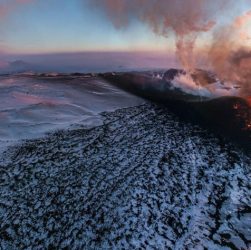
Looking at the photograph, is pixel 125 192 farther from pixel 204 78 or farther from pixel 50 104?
pixel 204 78

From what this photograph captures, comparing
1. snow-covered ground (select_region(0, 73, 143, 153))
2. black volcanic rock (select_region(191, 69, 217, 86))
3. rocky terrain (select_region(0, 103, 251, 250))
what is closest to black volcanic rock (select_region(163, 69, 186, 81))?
black volcanic rock (select_region(191, 69, 217, 86))

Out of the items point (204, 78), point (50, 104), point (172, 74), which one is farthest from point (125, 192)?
point (204, 78)

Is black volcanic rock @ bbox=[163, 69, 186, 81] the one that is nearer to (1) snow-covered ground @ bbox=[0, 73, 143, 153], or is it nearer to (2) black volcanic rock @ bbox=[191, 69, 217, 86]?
(2) black volcanic rock @ bbox=[191, 69, 217, 86]

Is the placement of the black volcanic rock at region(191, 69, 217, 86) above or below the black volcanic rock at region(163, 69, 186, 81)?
below

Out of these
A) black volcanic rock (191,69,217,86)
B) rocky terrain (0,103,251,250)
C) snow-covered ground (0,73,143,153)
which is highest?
black volcanic rock (191,69,217,86)

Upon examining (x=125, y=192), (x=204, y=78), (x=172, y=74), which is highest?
(x=172, y=74)

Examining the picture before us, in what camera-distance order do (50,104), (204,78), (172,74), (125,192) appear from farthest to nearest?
(204,78) → (172,74) → (50,104) → (125,192)

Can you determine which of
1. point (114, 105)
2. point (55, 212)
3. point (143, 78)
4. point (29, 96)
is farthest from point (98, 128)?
point (143, 78)

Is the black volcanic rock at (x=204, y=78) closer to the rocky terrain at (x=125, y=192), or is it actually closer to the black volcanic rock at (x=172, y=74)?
the black volcanic rock at (x=172, y=74)

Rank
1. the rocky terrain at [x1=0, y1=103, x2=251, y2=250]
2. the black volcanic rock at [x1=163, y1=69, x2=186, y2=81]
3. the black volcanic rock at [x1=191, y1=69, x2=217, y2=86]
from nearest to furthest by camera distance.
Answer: the rocky terrain at [x1=0, y1=103, x2=251, y2=250] < the black volcanic rock at [x1=191, y1=69, x2=217, y2=86] < the black volcanic rock at [x1=163, y1=69, x2=186, y2=81]

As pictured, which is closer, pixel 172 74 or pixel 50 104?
pixel 50 104
